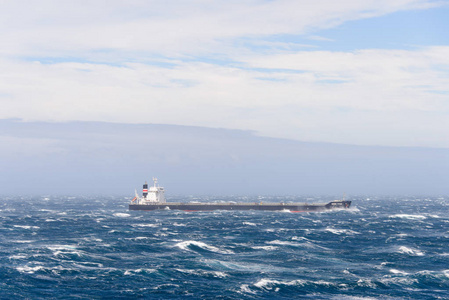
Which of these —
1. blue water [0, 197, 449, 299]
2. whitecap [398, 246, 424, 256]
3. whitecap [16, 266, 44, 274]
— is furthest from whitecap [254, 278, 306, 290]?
whitecap [398, 246, 424, 256]

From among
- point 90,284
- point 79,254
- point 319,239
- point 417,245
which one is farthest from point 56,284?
point 417,245

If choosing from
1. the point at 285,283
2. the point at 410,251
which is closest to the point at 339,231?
the point at 410,251

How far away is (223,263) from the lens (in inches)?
3371

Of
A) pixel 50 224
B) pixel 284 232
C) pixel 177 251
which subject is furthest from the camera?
pixel 50 224

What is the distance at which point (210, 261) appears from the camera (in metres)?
87.2

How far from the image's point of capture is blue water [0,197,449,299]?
6688cm

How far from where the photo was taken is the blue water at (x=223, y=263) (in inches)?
2633

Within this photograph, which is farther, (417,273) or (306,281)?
(417,273)

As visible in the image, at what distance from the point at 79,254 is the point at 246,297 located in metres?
42.4

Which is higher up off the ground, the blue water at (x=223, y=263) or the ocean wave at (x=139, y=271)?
the ocean wave at (x=139, y=271)

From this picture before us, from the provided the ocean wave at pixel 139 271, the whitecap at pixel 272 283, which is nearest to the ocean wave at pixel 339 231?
the whitecap at pixel 272 283

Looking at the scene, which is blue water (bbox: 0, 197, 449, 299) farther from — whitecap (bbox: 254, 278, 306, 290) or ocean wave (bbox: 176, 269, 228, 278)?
ocean wave (bbox: 176, 269, 228, 278)

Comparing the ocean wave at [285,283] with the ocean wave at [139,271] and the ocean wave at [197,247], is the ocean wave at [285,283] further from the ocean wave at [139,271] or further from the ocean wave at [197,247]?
the ocean wave at [197,247]

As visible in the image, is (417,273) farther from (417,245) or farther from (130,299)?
(130,299)
